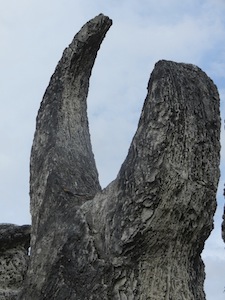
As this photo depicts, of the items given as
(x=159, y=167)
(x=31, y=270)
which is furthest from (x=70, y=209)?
(x=159, y=167)

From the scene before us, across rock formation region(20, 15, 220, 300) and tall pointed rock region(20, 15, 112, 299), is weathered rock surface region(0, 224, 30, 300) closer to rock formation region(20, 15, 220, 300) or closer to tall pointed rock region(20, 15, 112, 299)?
tall pointed rock region(20, 15, 112, 299)

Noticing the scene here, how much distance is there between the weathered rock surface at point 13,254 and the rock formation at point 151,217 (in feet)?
3.49

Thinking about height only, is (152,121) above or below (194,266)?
above

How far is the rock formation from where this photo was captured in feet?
18.2

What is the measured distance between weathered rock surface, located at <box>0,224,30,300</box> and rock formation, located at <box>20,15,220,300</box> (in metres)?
1.06

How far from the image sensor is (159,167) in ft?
18.1

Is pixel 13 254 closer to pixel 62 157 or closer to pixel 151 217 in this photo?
pixel 62 157

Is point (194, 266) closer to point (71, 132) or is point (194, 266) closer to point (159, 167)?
point (159, 167)

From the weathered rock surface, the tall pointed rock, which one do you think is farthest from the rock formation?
the weathered rock surface

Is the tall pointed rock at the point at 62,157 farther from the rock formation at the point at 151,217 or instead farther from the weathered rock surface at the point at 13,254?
the weathered rock surface at the point at 13,254

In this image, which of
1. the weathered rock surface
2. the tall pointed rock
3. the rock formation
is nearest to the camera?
the rock formation

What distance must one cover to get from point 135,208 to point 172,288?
0.65m

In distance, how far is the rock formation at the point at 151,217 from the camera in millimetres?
5543

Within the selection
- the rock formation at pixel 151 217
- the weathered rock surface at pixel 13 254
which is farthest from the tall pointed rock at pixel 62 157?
the weathered rock surface at pixel 13 254
